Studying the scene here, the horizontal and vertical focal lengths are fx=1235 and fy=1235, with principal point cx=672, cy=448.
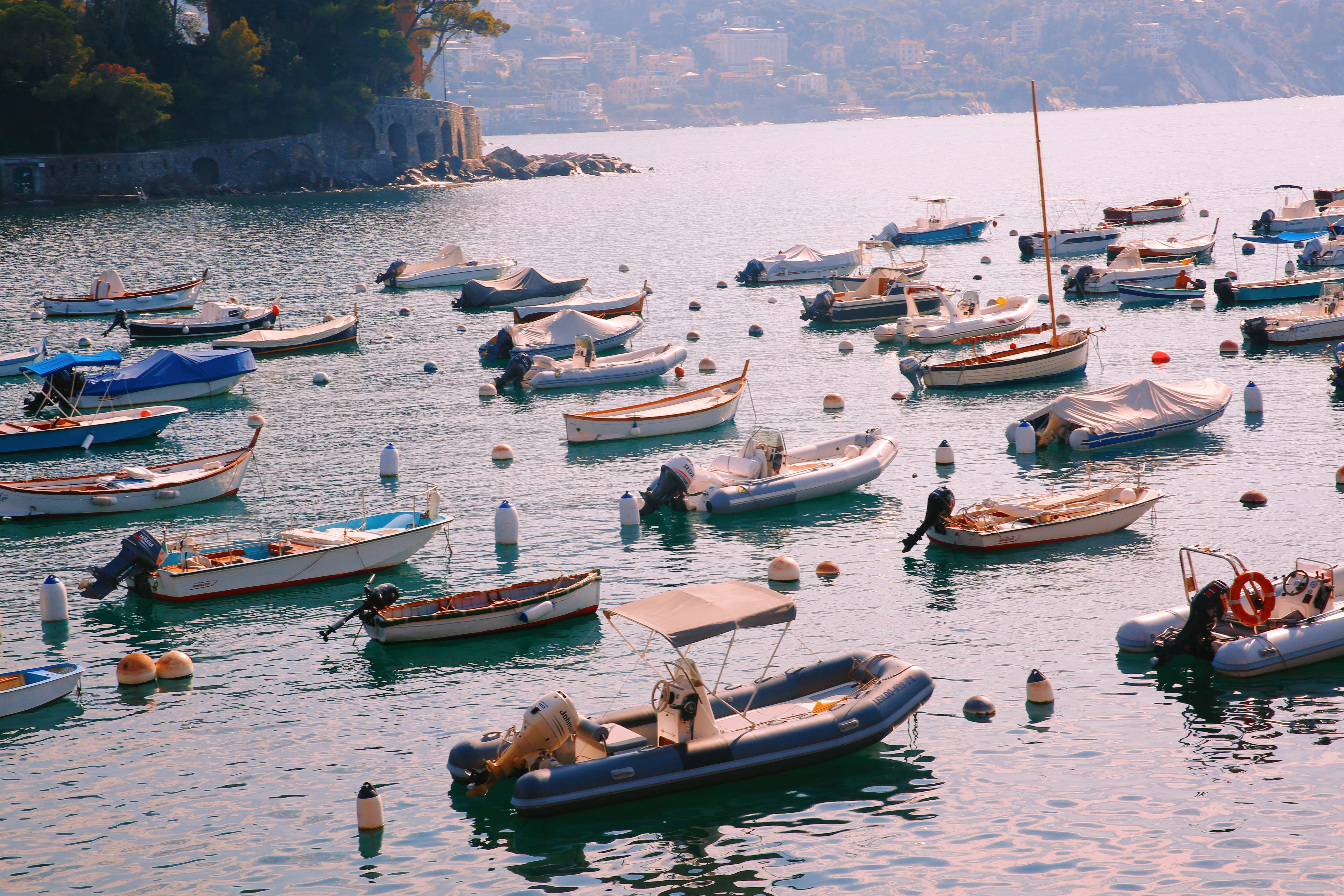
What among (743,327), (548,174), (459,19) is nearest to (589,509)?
(743,327)

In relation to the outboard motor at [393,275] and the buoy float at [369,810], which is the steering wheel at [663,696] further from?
the outboard motor at [393,275]

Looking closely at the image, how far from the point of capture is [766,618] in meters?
16.3

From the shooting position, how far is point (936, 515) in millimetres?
24188

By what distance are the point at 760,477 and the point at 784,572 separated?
532 cm

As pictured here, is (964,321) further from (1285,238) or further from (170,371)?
(1285,238)

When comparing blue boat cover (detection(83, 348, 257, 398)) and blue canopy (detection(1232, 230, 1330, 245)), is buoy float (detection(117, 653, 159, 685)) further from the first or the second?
blue canopy (detection(1232, 230, 1330, 245))

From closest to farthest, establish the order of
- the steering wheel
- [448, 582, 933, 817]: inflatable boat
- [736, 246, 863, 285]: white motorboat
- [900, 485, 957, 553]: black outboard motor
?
[448, 582, 933, 817]: inflatable boat
the steering wheel
[900, 485, 957, 553]: black outboard motor
[736, 246, 863, 285]: white motorboat

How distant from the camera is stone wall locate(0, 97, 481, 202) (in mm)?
114000

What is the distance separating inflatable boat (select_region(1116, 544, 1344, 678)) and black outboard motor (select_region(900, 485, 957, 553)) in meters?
5.14

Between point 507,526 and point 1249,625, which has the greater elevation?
point 507,526

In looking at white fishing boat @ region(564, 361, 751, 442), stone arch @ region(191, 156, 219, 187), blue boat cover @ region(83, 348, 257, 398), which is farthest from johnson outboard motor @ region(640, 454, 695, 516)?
stone arch @ region(191, 156, 219, 187)

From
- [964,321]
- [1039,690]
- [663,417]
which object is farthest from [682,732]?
[964,321]

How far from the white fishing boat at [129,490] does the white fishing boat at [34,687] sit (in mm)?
10355

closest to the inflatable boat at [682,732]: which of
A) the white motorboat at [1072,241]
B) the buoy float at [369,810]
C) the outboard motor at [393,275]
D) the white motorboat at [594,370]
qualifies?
the buoy float at [369,810]
